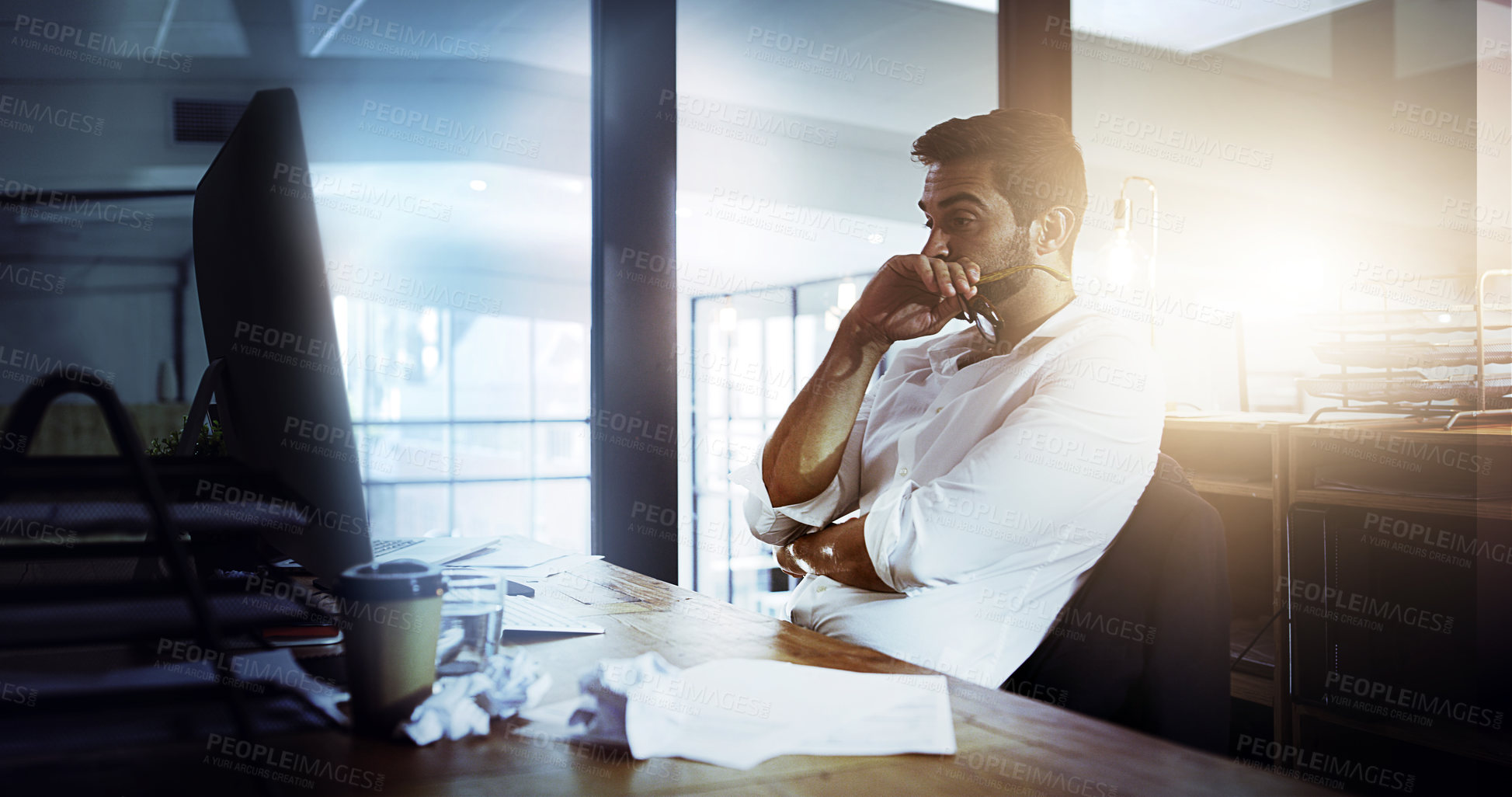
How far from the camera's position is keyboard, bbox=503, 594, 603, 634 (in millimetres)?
1070

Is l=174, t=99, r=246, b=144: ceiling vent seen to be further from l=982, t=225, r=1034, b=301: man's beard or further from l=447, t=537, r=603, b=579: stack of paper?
l=982, t=225, r=1034, b=301: man's beard

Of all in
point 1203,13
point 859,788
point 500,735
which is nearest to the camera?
point 859,788

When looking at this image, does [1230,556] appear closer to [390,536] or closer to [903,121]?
[390,536]

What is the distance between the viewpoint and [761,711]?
0.74 m

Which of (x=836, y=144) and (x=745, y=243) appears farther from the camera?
(x=745, y=243)

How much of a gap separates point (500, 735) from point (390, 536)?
1.08 meters

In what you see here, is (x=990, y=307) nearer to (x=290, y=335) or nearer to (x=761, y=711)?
(x=761, y=711)

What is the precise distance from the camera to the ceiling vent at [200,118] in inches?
117

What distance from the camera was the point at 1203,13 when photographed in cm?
314

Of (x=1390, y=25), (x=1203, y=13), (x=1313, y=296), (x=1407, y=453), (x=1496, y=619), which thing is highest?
(x=1203, y=13)

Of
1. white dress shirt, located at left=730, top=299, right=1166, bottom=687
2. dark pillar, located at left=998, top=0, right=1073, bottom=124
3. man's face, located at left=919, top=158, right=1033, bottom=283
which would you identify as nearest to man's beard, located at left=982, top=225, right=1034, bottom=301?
man's face, located at left=919, top=158, right=1033, bottom=283

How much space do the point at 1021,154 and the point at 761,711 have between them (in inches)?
49.8

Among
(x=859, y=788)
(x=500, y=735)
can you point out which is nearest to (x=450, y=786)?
(x=500, y=735)

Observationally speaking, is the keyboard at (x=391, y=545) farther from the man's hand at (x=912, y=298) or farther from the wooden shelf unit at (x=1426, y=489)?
the wooden shelf unit at (x=1426, y=489)
